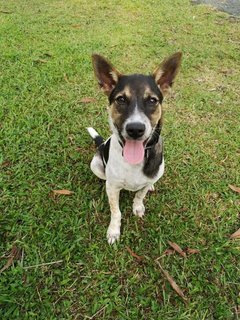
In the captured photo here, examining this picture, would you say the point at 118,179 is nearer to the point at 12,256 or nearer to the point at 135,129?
the point at 135,129

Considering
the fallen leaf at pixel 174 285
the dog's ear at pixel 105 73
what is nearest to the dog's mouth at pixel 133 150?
the dog's ear at pixel 105 73

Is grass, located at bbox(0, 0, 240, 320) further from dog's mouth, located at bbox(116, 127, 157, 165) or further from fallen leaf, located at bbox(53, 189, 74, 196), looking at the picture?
dog's mouth, located at bbox(116, 127, 157, 165)

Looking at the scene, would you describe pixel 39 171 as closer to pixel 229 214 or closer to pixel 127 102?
pixel 127 102

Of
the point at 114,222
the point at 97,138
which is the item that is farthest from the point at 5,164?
the point at 114,222

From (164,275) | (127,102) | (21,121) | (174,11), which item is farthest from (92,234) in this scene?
(174,11)

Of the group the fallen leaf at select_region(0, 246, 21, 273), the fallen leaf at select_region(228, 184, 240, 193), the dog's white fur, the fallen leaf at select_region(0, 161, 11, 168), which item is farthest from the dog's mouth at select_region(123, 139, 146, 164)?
the fallen leaf at select_region(0, 161, 11, 168)

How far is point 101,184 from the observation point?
4.13 meters

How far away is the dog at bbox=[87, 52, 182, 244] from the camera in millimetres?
2869

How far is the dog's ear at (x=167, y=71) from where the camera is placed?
3.06 metres

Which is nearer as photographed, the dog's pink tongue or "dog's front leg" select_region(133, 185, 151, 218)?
the dog's pink tongue

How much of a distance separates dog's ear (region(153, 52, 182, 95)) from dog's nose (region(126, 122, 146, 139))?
26.9 inches

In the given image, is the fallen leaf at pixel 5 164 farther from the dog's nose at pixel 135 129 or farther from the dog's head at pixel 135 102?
the dog's nose at pixel 135 129

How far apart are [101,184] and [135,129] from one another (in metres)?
1.55

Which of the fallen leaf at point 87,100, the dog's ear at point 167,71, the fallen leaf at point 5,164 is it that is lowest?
the fallen leaf at point 5,164
